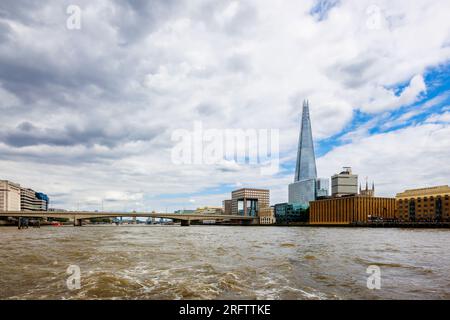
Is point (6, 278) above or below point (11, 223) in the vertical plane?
above

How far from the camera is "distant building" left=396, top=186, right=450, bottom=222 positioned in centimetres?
15626

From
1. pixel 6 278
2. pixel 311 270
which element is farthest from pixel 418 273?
pixel 6 278

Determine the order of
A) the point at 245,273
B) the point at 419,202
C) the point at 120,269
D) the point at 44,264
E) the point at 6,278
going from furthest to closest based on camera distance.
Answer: the point at 419,202 < the point at 44,264 < the point at 120,269 < the point at 245,273 < the point at 6,278

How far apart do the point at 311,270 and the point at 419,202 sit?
18215 centimetres

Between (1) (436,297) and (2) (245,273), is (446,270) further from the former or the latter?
(2) (245,273)

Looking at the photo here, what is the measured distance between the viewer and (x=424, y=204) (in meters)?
170

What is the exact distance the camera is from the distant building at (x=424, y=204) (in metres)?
156

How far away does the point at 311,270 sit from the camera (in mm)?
20875

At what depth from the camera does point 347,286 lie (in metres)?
16.0

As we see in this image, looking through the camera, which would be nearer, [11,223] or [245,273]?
Result: [245,273]
